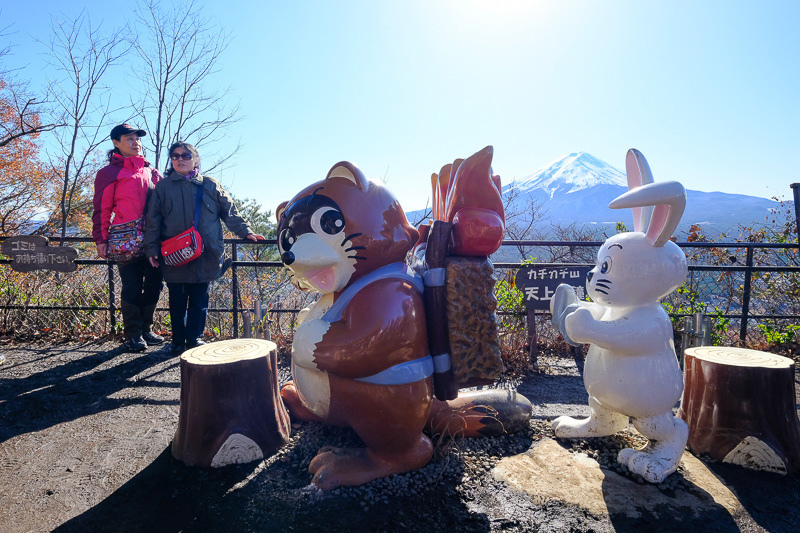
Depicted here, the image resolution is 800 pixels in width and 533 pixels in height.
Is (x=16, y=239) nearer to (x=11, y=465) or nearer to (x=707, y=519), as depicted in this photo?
(x=11, y=465)

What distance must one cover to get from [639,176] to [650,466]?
141 cm

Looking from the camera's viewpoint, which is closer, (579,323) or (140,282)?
(579,323)

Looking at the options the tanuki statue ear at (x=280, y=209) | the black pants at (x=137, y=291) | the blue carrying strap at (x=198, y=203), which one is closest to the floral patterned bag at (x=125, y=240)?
the black pants at (x=137, y=291)

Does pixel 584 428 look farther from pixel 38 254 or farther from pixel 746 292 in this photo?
pixel 38 254

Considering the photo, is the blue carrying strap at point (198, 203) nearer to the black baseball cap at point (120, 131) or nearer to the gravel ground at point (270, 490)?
the black baseball cap at point (120, 131)

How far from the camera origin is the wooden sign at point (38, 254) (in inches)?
182

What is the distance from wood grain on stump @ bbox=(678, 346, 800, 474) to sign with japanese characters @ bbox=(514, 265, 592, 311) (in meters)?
1.99

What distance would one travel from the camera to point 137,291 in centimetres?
405

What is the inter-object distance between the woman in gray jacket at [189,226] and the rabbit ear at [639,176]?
10.2 ft

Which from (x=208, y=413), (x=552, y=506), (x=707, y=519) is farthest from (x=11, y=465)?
(x=707, y=519)

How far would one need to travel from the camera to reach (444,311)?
2.05 metres

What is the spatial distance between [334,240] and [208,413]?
1122 millimetres

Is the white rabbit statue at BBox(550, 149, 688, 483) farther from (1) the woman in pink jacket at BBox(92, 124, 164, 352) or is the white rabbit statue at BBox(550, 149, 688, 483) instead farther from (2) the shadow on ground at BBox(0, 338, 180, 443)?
(1) the woman in pink jacket at BBox(92, 124, 164, 352)

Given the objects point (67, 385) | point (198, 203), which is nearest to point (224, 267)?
point (198, 203)
